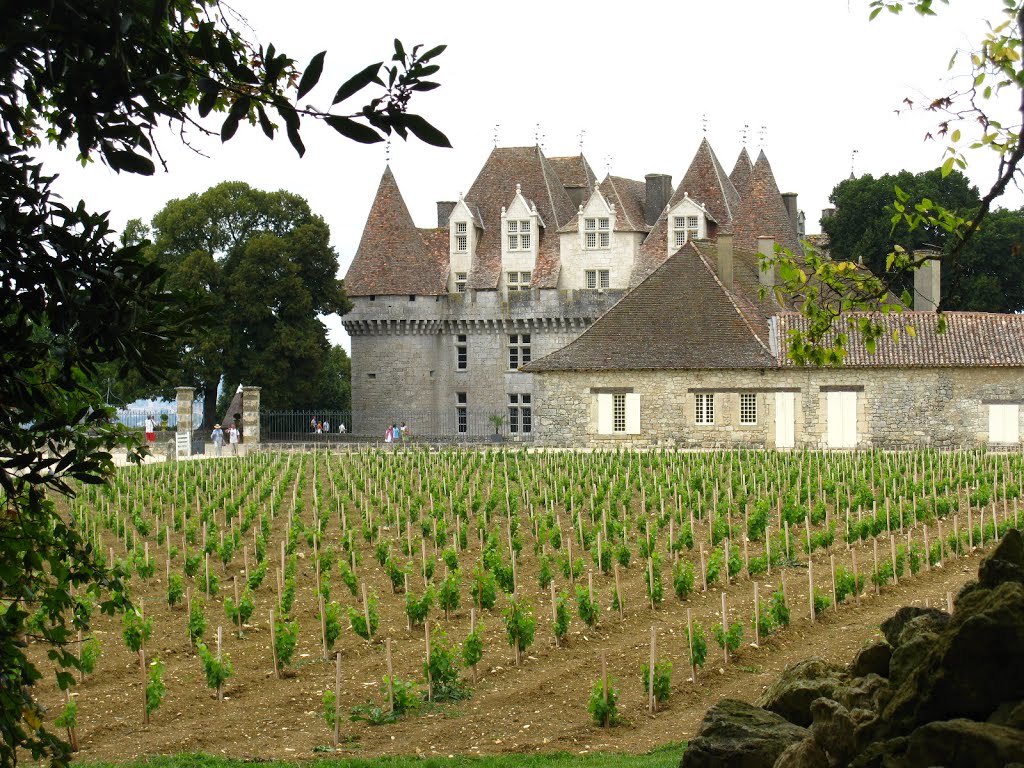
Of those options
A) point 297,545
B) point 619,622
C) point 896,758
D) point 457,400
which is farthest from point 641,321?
point 896,758

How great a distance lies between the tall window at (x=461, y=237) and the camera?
53.0m

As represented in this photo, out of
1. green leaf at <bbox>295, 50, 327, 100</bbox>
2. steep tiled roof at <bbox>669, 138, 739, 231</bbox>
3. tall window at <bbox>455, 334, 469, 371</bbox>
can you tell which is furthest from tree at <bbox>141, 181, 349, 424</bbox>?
green leaf at <bbox>295, 50, 327, 100</bbox>

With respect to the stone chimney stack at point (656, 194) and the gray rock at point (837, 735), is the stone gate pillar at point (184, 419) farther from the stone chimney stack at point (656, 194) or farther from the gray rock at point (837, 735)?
the gray rock at point (837, 735)

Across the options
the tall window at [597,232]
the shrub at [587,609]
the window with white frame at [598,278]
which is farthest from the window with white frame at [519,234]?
the shrub at [587,609]

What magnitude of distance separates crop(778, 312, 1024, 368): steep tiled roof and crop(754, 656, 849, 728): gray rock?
26.9m

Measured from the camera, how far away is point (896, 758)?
589 cm

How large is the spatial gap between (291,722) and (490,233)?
145 feet

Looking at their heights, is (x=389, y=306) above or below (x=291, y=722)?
above

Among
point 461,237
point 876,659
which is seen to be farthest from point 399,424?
point 876,659

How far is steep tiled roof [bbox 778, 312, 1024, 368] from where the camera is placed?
3497cm

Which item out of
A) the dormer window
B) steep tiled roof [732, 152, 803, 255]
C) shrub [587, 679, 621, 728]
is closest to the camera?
shrub [587, 679, 621, 728]

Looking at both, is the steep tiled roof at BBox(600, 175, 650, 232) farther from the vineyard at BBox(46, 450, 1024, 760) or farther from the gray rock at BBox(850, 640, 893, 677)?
the gray rock at BBox(850, 640, 893, 677)

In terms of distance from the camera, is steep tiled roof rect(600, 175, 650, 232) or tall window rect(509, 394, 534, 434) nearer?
steep tiled roof rect(600, 175, 650, 232)

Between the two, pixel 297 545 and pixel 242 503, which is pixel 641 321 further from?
pixel 297 545
